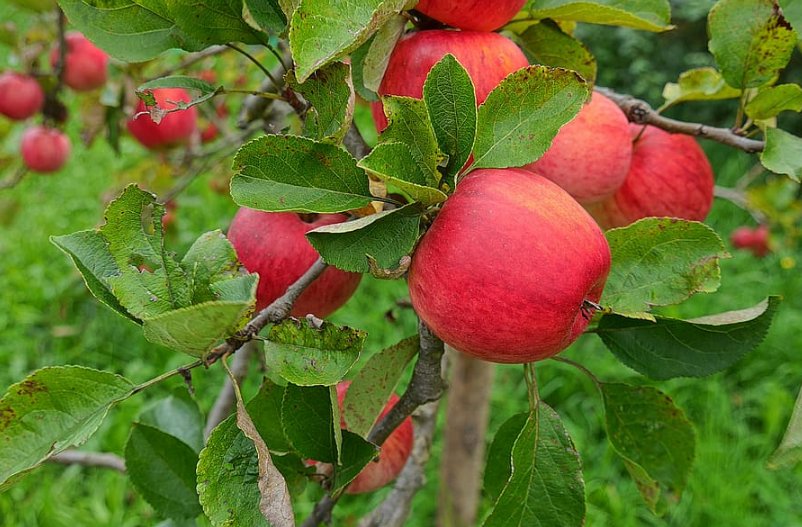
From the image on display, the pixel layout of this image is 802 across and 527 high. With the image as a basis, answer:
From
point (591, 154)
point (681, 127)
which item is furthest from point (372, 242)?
point (681, 127)

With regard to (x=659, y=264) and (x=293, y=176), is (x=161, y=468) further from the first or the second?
(x=659, y=264)

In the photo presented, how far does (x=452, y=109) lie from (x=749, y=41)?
0.32 meters

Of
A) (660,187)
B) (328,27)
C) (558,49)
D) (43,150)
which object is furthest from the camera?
(43,150)

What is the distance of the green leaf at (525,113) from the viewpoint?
51 centimetres

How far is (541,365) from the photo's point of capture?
2.36m

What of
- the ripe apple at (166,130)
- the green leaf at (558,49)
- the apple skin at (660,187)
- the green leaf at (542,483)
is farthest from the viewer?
the ripe apple at (166,130)

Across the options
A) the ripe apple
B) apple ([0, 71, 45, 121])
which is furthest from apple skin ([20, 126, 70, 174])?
the ripe apple

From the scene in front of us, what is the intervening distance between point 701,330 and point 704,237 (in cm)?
A: 10

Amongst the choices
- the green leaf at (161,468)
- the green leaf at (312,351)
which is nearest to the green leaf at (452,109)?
the green leaf at (312,351)

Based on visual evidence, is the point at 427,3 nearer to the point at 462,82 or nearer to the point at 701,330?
the point at 462,82

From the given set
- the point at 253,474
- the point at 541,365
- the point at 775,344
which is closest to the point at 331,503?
the point at 253,474

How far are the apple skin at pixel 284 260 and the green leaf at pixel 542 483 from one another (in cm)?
19

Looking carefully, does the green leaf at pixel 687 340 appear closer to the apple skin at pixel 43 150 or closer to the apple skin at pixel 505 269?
the apple skin at pixel 505 269

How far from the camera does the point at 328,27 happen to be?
18.7 inches
